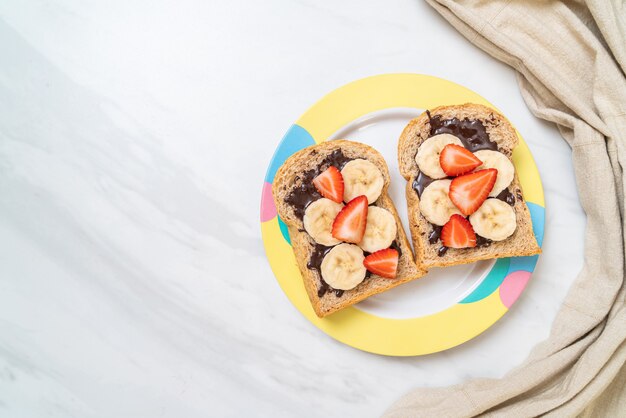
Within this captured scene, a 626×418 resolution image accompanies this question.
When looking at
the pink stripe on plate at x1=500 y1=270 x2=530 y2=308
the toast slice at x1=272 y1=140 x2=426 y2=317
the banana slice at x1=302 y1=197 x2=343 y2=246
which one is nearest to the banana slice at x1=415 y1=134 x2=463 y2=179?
the toast slice at x1=272 y1=140 x2=426 y2=317

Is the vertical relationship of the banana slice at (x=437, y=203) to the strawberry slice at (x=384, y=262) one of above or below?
above

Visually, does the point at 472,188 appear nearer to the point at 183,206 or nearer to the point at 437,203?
the point at 437,203

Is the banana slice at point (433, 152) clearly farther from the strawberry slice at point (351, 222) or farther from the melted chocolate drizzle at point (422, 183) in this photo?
the strawberry slice at point (351, 222)

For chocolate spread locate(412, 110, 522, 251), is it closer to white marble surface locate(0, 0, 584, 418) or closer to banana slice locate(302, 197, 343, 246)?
white marble surface locate(0, 0, 584, 418)

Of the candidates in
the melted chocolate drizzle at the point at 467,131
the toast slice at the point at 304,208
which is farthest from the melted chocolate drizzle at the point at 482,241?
the melted chocolate drizzle at the point at 467,131

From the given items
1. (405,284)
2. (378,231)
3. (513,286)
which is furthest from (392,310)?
(513,286)

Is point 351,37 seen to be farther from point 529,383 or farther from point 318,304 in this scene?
point 529,383
